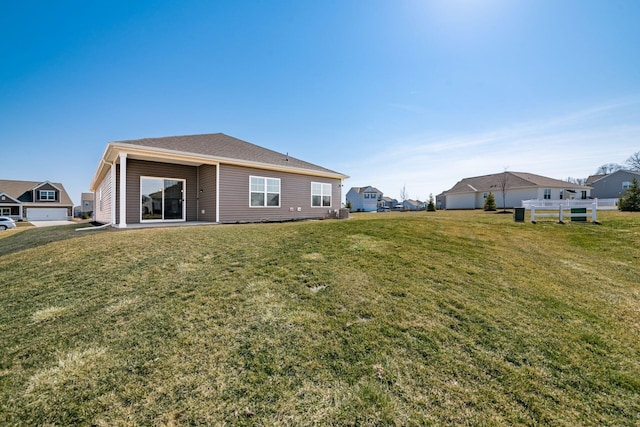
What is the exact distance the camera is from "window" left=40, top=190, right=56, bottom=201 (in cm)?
3557

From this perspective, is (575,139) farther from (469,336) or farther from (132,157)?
(132,157)

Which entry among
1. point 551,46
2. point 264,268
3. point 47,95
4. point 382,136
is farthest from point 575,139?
point 47,95

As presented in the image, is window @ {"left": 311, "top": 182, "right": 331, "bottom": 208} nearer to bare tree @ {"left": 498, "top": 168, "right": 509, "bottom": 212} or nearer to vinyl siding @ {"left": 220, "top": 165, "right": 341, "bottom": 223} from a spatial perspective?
vinyl siding @ {"left": 220, "top": 165, "right": 341, "bottom": 223}

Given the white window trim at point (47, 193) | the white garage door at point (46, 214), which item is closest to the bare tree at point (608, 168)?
the white garage door at point (46, 214)

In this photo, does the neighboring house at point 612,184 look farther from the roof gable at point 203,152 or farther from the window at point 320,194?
the roof gable at point 203,152

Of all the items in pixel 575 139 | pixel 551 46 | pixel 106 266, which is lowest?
pixel 106 266

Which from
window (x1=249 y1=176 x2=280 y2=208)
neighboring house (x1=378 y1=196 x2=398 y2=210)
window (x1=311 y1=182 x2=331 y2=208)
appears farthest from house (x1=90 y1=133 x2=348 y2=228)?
neighboring house (x1=378 y1=196 x2=398 y2=210)

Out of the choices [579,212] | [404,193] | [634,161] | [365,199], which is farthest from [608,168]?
[579,212]

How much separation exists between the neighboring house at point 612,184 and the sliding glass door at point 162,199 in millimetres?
45709

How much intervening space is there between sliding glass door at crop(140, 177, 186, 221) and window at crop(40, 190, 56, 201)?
129 ft

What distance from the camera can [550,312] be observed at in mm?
3600

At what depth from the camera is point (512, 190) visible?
30078mm

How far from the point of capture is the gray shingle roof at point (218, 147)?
34.9 ft

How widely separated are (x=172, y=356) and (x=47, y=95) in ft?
55.3
